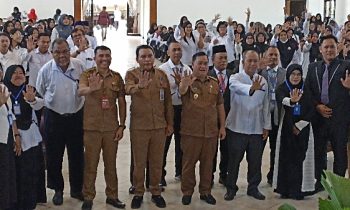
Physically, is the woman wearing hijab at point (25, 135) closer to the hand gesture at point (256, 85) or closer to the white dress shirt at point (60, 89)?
the white dress shirt at point (60, 89)

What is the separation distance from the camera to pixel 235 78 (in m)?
4.73

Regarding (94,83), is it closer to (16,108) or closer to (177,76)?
(16,108)

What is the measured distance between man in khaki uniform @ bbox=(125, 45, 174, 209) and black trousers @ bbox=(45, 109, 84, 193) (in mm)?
473

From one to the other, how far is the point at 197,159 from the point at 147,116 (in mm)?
611

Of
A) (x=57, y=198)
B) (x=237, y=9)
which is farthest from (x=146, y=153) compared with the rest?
(x=237, y=9)

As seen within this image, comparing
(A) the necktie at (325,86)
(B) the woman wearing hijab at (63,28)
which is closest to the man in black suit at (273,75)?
(A) the necktie at (325,86)

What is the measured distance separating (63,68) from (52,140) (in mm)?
604

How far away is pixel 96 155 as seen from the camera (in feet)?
14.5

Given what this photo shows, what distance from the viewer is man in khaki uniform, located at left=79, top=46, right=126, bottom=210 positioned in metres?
4.33

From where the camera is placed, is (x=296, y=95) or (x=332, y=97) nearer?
(x=296, y=95)

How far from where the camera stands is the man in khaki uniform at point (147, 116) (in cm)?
441

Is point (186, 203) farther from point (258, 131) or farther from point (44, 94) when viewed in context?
point (44, 94)

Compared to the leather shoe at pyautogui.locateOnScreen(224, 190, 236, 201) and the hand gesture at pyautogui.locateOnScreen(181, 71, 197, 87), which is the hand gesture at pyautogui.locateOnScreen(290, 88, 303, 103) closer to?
the hand gesture at pyautogui.locateOnScreen(181, 71, 197, 87)

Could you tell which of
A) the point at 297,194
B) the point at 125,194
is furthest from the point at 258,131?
the point at 125,194
